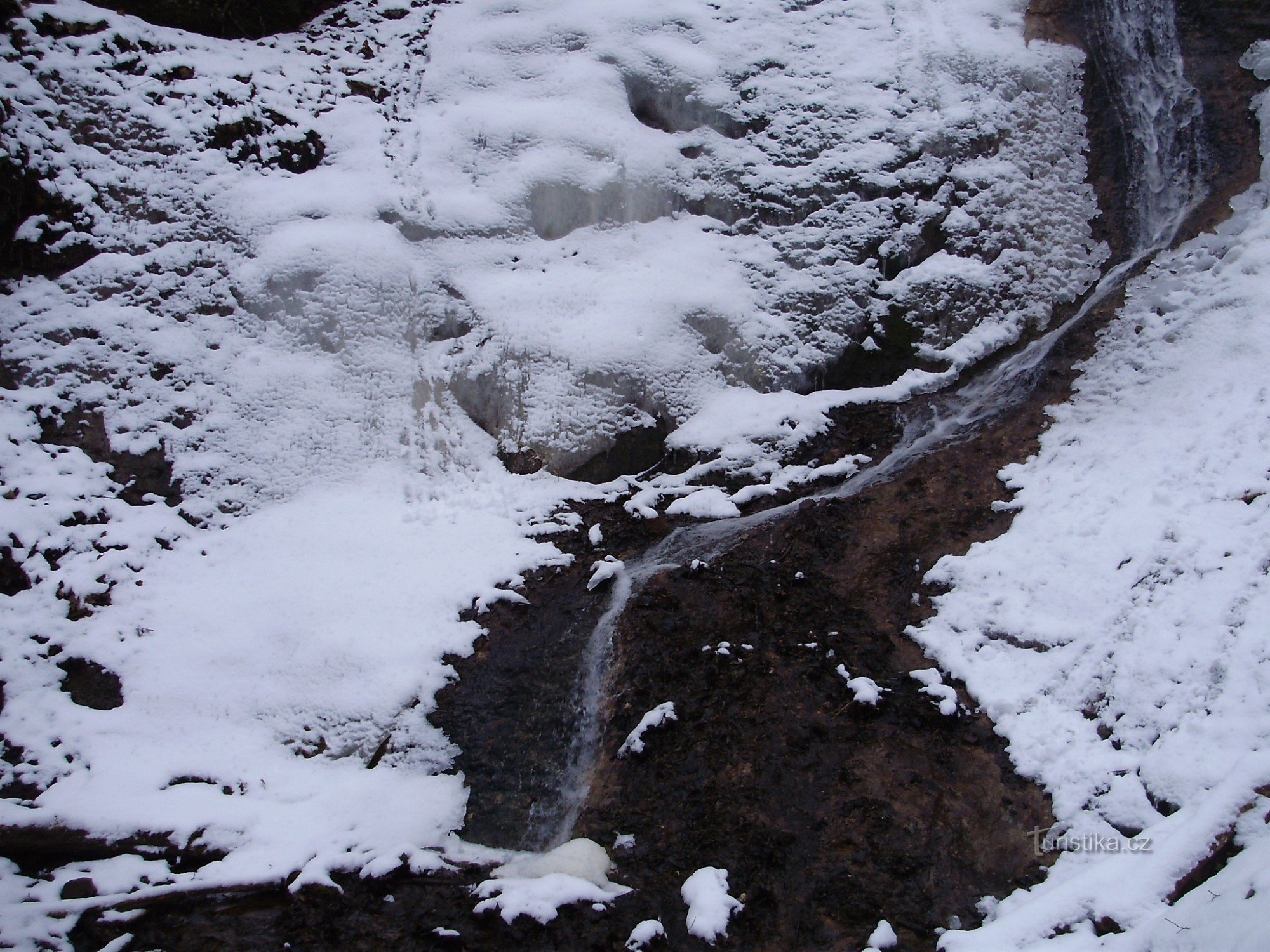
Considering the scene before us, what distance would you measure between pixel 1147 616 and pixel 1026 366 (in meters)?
3.34

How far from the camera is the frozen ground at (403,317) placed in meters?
5.54

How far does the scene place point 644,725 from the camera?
17.8ft

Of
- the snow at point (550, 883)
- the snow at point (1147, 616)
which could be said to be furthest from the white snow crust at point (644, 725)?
the snow at point (1147, 616)

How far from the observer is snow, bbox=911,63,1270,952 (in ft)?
12.4

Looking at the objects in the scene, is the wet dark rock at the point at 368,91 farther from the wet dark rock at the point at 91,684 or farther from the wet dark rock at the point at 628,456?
the wet dark rock at the point at 91,684

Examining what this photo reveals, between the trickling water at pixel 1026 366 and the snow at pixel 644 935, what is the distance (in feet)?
2.81

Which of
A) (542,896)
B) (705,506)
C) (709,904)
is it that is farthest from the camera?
(705,506)

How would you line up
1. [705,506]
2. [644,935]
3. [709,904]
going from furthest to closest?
[705,506], [709,904], [644,935]

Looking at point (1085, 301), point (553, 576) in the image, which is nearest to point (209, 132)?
point (553, 576)

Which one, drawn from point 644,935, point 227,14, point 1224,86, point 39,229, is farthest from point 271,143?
point 1224,86

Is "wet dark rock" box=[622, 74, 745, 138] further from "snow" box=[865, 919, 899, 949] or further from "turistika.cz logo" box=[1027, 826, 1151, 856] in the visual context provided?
"snow" box=[865, 919, 899, 949]

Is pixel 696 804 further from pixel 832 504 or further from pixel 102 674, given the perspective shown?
pixel 102 674

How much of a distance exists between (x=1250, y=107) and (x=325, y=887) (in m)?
11.7

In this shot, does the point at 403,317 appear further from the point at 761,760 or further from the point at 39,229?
the point at 761,760
